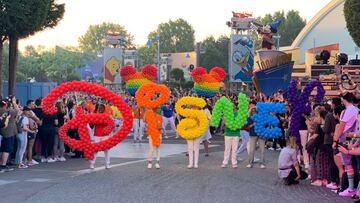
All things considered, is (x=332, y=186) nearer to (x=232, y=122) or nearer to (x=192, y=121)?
(x=232, y=122)

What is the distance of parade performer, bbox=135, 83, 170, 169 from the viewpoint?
16406mm

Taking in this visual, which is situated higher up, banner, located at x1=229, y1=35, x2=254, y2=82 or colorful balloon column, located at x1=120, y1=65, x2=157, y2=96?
banner, located at x1=229, y1=35, x2=254, y2=82

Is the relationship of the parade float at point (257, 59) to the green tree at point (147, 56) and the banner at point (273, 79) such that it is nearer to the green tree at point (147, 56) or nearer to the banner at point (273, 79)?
the banner at point (273, 79)

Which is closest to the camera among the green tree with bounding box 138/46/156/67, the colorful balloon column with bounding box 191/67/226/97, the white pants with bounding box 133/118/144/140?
the colorful balloon column with bounding box 191/67/226/97

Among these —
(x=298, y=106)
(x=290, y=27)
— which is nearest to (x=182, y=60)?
(x=290, y=27)

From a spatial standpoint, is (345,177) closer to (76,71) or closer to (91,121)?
(91,121)

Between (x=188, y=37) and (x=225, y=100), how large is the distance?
389 ft

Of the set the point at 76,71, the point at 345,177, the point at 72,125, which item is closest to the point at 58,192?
the point at 72,125

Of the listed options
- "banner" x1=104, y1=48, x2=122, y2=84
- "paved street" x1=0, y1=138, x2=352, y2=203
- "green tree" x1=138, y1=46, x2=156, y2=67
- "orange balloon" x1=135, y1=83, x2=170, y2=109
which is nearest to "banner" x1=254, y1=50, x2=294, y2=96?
"paved street" x1=0, y1=138, x2=352, y2=203

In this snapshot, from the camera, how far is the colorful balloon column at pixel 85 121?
1566cm

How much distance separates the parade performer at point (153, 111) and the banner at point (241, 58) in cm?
2693

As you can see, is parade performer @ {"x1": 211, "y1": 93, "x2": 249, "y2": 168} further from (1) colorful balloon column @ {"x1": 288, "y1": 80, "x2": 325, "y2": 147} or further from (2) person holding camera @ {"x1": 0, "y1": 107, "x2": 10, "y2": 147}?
(2) person holding camera @ {"x1": 0, "y1": 107, "x2": 10, "y2": 147}

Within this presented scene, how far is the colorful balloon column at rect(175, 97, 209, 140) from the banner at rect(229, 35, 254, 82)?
26683 millimetres

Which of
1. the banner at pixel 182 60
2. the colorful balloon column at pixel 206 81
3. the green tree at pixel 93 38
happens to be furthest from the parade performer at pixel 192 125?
the green tree at pixel 93 38
